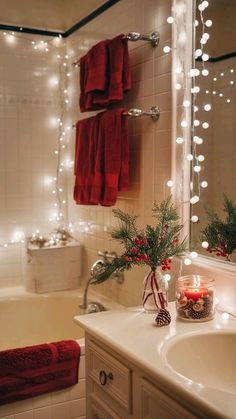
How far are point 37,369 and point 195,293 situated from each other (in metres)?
0.86

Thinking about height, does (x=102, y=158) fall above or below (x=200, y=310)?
above

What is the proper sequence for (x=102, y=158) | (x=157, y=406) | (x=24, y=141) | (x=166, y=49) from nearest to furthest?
(x=157, y=406) → (x=166, y=49) → (x=102, y=158) → (x=24, y=141)

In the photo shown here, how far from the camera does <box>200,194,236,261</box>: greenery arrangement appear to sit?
1.72m

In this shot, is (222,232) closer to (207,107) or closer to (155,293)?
(155,293)

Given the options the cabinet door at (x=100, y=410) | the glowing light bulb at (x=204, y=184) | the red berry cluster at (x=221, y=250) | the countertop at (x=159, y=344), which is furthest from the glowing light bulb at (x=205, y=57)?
the cabinet door at (x=100, y=410)

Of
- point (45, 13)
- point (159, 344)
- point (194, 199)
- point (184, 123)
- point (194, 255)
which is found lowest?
point (159, 344)

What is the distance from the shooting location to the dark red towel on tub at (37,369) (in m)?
1.96

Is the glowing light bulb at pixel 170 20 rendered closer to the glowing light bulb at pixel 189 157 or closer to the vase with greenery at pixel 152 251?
the glowing light bulb at pixel 189 157

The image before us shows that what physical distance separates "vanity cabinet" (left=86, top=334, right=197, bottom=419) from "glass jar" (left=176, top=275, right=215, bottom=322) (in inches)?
11.4

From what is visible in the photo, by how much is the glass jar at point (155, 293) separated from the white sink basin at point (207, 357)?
0.25 metres

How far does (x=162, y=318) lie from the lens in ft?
4.90

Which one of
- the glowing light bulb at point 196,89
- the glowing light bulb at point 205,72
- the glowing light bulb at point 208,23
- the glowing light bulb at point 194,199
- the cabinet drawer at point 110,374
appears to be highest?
the glowing light bulb at point 208,23

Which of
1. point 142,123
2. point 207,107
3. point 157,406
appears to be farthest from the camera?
point 142,123

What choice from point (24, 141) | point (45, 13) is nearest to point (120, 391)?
point (24, 141)
